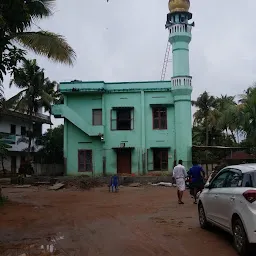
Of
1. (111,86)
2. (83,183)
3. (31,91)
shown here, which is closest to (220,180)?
(83,183)

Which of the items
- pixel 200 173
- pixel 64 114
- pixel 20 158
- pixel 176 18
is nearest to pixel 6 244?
pixel 200 173

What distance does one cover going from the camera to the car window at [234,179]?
723 centimetres

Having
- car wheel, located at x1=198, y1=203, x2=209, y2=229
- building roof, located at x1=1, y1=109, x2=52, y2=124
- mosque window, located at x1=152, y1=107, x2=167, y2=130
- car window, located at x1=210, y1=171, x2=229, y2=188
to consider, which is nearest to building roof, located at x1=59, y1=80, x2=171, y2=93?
mosque window, located at x1=152, y1=107, x2=167, y2=130

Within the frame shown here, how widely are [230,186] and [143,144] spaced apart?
23.2 metres

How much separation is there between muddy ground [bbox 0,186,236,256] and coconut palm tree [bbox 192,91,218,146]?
110 ft

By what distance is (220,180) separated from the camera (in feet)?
27.5

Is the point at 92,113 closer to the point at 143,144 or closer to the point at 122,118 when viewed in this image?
the point at 122,118

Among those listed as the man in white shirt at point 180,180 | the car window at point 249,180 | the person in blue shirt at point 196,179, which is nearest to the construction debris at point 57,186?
the man in white shirt at point 180,180

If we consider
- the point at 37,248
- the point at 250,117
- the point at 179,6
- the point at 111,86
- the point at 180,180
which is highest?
the point at 179,6

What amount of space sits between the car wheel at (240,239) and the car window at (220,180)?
4.18 feet

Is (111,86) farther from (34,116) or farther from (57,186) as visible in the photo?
(34,116)

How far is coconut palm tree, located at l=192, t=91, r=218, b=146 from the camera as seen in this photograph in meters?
46.7

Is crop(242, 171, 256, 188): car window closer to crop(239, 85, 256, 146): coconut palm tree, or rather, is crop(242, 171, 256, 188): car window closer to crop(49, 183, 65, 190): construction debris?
crop(239, 85, 256, 146): coconut palm tree

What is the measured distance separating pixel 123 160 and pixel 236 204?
24671mm
